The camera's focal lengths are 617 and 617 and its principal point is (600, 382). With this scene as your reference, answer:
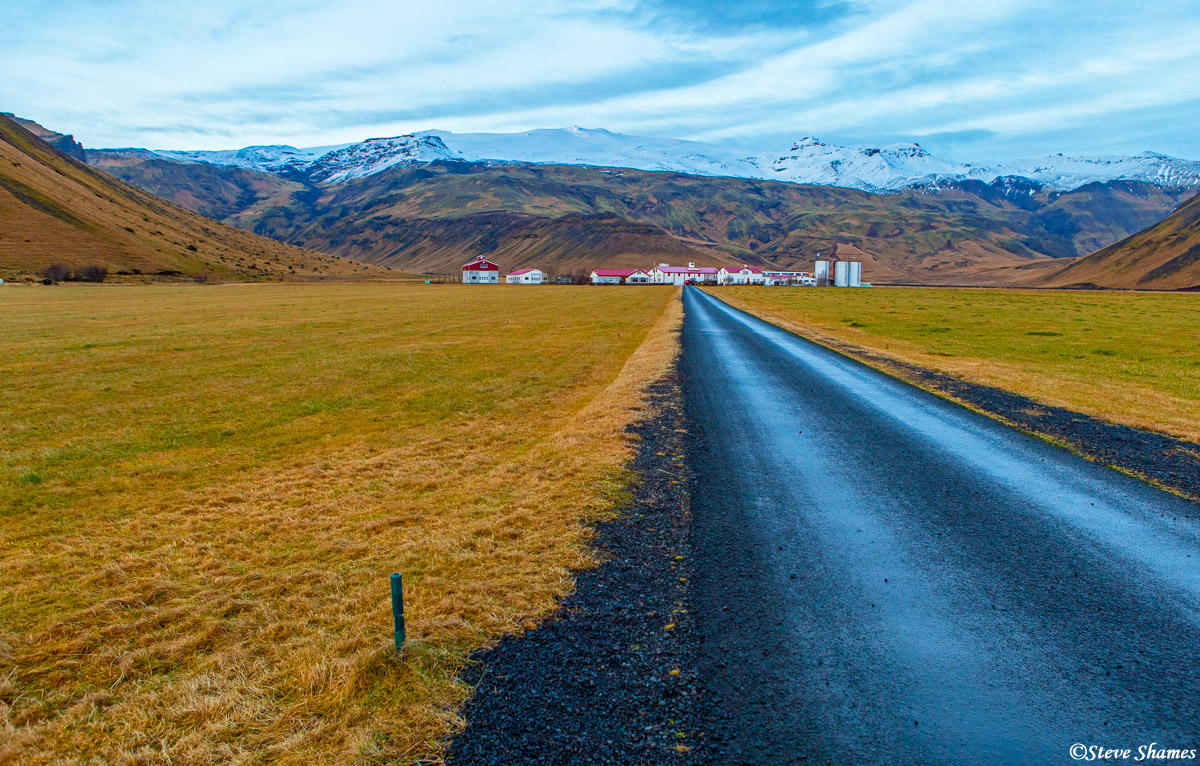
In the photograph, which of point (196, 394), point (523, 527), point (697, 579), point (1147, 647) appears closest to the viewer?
point (1147, 647)

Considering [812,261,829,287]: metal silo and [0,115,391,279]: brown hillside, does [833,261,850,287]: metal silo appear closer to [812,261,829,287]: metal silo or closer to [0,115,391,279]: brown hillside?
[812,261,829,287]: metal silo

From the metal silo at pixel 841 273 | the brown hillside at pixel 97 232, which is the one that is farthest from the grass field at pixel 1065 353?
the brown hillside at pixel 97 232

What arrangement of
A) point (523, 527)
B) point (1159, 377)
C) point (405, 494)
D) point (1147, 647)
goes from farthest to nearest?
point (1159, 377) < point (405, 494) < point (523, 527) < point (1147, 647)

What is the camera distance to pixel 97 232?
13712 centimetres

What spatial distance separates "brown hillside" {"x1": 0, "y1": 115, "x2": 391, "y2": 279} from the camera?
12175 cm

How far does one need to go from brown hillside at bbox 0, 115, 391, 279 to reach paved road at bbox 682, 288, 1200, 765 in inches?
5514

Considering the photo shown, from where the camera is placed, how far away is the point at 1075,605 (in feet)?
19.2

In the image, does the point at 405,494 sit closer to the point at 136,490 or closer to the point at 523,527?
the point at 523,527

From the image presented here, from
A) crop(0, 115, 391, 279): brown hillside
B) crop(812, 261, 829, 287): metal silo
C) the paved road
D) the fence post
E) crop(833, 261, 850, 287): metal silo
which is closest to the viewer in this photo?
the paved road

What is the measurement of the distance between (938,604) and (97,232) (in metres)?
178

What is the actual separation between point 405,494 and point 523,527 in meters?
2.64

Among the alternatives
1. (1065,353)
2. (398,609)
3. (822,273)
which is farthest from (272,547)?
(822,273)

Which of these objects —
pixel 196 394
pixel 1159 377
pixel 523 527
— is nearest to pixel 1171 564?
pixel 523 527

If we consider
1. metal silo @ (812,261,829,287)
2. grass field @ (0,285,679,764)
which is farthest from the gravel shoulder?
metal silo @ (812,261,829,287)
